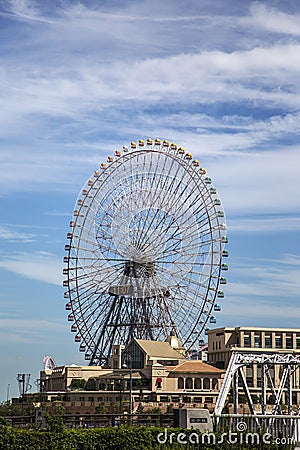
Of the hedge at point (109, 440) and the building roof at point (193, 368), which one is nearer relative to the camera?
the hedge at point (109, 440)

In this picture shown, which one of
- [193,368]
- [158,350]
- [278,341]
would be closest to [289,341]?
[278,341]

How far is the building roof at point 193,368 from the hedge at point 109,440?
80.3 metres

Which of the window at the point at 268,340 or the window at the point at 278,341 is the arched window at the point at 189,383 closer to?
the window at the point at 268,340

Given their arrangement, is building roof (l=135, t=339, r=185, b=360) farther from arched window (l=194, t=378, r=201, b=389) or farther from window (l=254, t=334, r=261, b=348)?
window (l=254, t=334, r=261, b=348)

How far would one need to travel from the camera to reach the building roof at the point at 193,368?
4383 inches

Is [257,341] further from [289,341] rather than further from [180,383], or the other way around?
[180,383]

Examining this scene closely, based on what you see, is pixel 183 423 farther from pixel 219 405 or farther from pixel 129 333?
pixel 129 333

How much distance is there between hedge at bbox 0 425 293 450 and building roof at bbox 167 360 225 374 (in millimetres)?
80308

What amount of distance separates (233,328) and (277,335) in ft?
22.1

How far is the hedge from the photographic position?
95.7ft

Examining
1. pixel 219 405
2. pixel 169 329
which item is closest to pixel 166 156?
pixel 169 329

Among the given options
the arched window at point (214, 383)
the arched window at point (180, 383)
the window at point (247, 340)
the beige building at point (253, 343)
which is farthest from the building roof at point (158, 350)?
the window at point (247, 340)

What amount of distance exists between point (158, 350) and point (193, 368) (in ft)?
16.8

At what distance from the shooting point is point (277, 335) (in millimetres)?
127312
